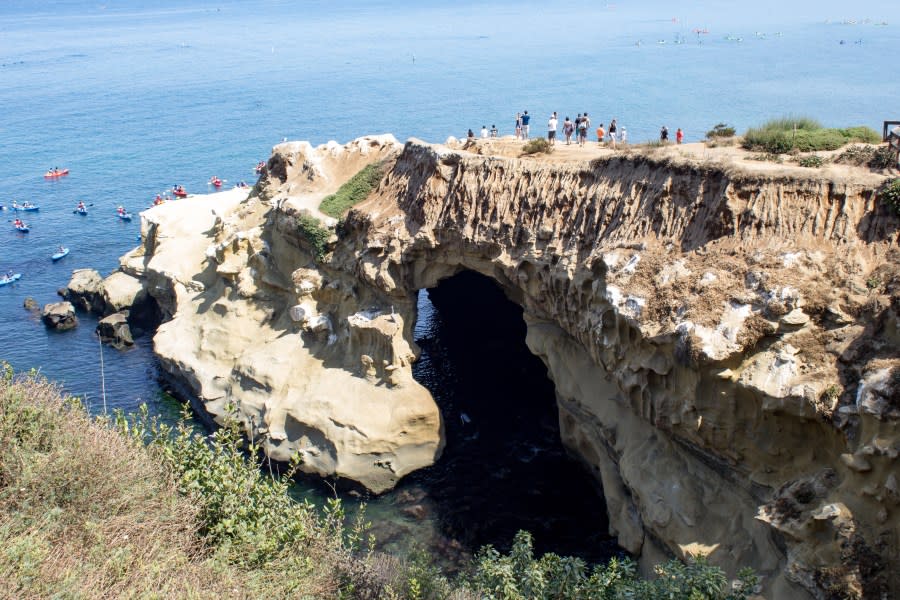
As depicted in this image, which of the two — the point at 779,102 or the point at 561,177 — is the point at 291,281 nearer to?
the point at 561,177

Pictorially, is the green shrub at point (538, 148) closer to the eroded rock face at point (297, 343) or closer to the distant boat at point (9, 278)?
the eroded rock face at point (297, 343)

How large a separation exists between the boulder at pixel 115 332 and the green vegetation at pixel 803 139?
4023 centimetres

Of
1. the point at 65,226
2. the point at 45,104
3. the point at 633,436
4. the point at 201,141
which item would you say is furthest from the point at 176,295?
the point at 45,104

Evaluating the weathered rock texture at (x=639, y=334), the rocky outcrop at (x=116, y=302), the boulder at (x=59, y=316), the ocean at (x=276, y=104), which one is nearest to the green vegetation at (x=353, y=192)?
the weathered rock texture at (x=639, y=334)

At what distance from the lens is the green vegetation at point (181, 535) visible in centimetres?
1842

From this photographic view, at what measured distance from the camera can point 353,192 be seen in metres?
45.0

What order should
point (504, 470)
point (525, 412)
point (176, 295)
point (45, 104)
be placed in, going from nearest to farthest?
point (504, 470) → point (525, 412) → point (176, 295) → point (45, 104)

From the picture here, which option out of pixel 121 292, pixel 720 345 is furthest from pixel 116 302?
pixel 720 345

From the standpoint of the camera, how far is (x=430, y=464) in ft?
125

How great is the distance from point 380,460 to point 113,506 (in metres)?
17.5

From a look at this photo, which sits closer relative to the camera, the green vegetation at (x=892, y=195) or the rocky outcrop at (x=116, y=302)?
the green vegetation at (x=892, y=195)

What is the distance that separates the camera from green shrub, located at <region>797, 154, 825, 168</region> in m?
29.3

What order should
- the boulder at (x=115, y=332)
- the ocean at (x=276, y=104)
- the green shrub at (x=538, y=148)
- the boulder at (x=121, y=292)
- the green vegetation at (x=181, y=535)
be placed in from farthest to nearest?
the ocean at (x=276, y=104) < the boulder at (x=121, y=292) < the boulder at (x=115, y=332) < the green shrub at (x=538, y=148) < the green vegetation at (x=181, y=535)

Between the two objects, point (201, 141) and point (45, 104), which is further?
point (45, 104)
